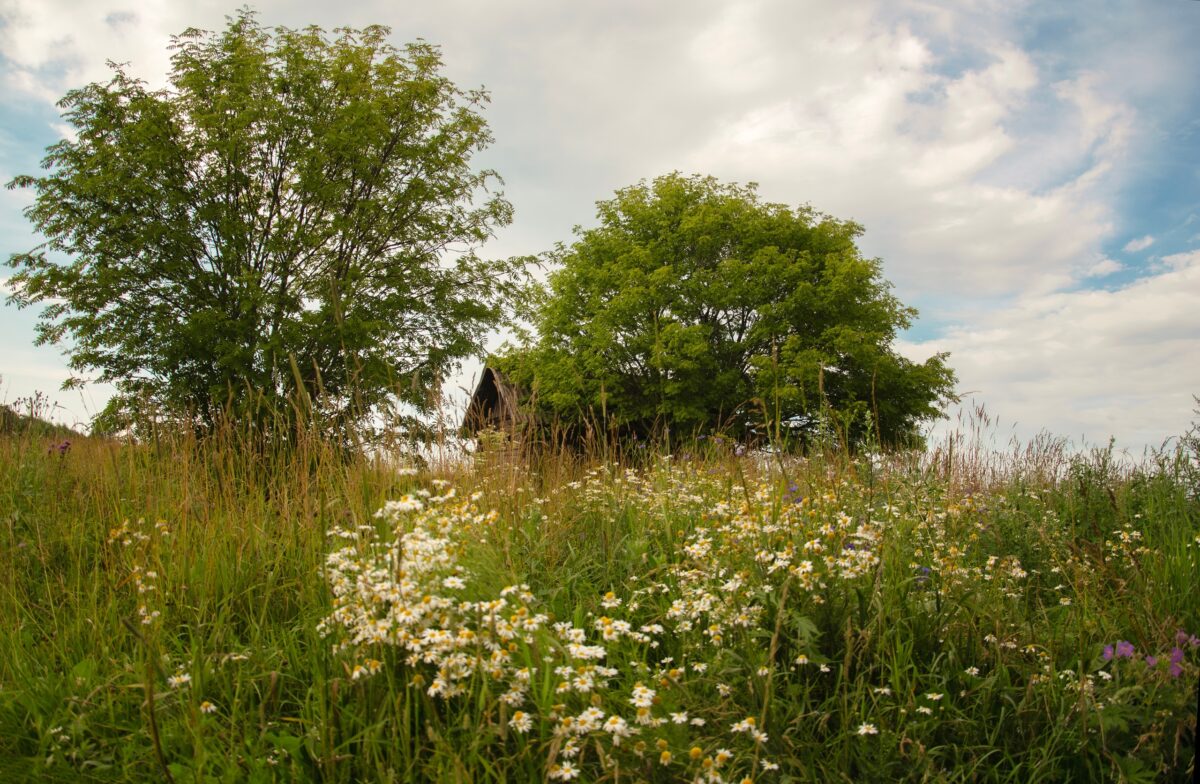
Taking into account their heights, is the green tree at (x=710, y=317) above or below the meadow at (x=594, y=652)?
above

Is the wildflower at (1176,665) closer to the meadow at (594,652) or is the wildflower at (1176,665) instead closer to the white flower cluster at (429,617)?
the meadow at (594,652)

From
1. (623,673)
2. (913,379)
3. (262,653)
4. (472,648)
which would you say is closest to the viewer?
(472,648)

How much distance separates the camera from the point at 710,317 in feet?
93.7

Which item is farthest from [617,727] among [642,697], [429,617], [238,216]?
[238,216]

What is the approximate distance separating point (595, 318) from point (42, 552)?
23.5 m

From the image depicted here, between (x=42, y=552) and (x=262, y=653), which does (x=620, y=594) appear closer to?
(x=262, y=653)

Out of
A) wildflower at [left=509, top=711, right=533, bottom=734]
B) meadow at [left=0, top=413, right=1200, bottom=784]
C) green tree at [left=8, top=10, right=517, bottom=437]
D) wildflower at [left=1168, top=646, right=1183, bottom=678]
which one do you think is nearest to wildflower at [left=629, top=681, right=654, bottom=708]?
meadow at [left=0, top=413, right=1200, bottom=784]

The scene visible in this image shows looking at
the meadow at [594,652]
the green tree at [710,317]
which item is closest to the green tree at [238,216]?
the green tree at [710,317]

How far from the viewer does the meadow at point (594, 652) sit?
8.96 feet

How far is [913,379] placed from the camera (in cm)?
2731

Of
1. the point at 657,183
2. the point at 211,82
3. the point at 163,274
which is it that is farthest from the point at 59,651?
the point at 657,183

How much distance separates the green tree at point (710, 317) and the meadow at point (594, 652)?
20193mm

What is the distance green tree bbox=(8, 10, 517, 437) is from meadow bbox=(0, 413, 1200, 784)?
15571 mm

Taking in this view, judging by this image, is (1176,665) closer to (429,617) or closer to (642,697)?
(642,697)
